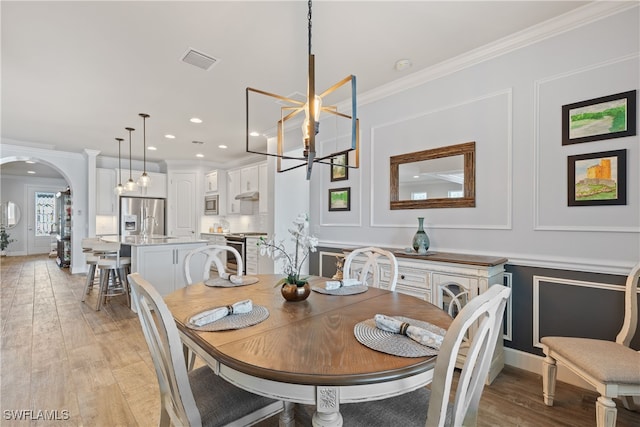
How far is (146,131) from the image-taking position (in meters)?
4.74

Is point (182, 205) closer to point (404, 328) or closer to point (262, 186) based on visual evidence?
point (262, 186)

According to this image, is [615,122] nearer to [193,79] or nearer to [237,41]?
[237,41]

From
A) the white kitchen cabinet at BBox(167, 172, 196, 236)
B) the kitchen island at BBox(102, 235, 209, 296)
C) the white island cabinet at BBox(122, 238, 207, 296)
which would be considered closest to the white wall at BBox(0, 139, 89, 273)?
the white kitchen cabinet at BBox(167, 172, 196, 236)

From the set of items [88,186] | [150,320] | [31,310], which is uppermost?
[88,186]

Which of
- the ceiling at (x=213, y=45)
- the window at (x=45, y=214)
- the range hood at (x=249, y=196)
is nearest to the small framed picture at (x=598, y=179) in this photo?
the ceiling at (x=213, y=45)

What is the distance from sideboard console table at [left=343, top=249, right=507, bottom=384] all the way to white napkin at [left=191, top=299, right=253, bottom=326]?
1.58 metres

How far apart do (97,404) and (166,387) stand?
118 centimetres

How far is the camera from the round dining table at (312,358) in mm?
877

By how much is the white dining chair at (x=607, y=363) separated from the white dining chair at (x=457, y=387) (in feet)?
2.96

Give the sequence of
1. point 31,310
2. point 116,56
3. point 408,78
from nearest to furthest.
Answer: point 116,56, point 408,78, point 31,310

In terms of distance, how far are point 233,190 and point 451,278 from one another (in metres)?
5.40

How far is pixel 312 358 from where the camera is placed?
3.14 ft

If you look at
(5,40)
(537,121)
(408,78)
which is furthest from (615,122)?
(5,40)

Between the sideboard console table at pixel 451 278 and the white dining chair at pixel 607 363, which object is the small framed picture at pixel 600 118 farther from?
the sideboard console table at pixel 451 278
